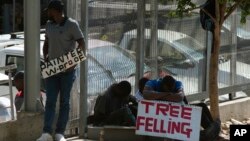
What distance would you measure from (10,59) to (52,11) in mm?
2563

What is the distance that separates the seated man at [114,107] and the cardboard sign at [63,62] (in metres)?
0.90

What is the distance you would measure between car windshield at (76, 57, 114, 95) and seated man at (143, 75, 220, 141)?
831mm

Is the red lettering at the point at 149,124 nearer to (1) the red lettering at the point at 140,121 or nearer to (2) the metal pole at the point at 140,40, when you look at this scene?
(1) the red lettering at the point at 140,121

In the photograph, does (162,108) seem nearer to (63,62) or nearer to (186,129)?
(186,129)

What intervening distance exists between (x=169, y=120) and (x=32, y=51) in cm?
187

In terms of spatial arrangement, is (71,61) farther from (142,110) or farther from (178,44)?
(178,44)

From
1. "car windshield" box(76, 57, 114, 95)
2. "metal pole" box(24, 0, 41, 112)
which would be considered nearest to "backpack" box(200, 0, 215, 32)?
"car windshield" box(76, 57, 114, 95)

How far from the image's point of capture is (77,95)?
27.7ft

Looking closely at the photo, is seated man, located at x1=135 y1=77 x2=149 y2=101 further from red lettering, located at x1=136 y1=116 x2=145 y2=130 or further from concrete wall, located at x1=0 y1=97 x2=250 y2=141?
red lettering, located at x1=136 y1=116 x2=145 y2=130

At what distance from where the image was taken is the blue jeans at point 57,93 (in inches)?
301

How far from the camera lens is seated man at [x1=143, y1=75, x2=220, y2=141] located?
7.88m

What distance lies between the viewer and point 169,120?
745 cm

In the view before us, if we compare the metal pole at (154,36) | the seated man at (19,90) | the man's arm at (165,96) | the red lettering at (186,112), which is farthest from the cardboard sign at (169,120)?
the metal pole at (154,36)

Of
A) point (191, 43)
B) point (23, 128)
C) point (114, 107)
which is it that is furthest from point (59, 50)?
A: point (191, 43)
